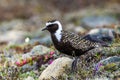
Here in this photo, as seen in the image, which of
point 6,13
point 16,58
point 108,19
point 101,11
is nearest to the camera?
point 16,58

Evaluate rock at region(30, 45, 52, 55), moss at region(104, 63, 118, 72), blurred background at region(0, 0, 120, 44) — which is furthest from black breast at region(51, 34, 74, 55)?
blurred background at region(0, 0, 120, 44)

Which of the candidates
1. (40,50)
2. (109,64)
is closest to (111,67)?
(109,64)

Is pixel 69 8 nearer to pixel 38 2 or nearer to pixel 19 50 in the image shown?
pixel 38 2

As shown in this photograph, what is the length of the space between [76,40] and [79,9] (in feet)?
67.5

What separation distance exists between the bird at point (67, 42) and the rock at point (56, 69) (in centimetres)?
17

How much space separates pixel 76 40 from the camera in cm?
1098

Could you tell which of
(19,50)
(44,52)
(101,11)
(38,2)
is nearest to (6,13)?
(38,2)

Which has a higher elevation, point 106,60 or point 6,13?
point 106,60

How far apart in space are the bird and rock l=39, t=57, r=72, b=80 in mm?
173

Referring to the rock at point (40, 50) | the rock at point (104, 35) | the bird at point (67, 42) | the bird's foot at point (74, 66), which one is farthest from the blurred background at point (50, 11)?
the bird's foot at point (74, 66)

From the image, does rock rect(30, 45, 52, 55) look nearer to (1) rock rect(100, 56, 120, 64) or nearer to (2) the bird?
(2) the bird

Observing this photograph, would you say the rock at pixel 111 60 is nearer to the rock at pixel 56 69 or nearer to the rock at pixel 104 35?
the rock at pixel 56 69

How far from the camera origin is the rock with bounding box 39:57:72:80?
416 inches

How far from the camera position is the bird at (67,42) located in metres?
10.7
